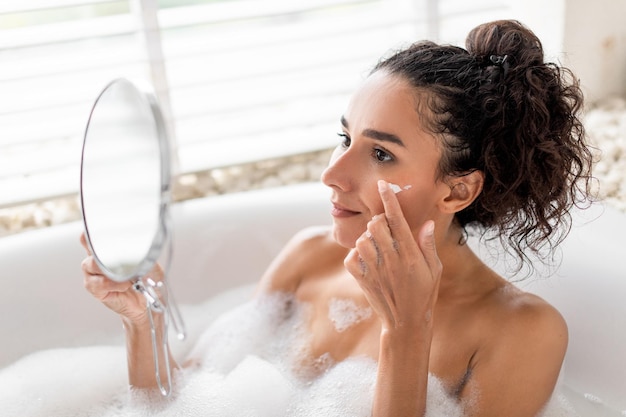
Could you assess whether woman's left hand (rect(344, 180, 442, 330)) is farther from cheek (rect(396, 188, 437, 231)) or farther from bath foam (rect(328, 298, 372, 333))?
bath foam (rect(328, 298, 372, 333))

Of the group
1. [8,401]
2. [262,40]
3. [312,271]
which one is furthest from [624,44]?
[8,401]

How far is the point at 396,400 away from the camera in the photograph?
125 centimetres

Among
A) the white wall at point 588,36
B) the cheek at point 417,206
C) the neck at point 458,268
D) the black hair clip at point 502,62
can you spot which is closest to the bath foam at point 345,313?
the neck at point 458,268

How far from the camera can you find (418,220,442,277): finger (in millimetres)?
1194

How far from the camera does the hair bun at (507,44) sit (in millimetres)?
1258

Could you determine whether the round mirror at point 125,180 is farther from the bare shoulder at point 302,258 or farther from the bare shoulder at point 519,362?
the bare shoulder at point 519,362

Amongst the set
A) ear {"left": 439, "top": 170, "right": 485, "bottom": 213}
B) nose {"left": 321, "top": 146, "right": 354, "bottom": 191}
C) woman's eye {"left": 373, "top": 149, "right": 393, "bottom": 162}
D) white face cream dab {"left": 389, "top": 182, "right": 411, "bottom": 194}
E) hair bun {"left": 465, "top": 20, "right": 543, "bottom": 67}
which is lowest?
ear {"left": 439, "top": 170, "right": 485, "bottom": 213}

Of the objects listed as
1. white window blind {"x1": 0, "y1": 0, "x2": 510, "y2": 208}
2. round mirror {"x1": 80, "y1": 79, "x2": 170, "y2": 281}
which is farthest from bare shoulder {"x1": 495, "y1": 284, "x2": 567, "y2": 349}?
white window blind {"x1": 0, "y1": 0, "x2": 510, "y2": 208}

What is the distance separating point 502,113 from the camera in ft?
4.03

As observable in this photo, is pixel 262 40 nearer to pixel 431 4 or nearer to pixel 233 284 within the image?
pixel 431 4

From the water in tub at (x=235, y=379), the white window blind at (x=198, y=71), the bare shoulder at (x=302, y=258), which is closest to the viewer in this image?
the water in tub at (x=235, y=379)

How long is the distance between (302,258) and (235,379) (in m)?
0.28

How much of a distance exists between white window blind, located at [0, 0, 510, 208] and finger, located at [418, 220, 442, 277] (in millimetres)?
1373

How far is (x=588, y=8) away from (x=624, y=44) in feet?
0.66
